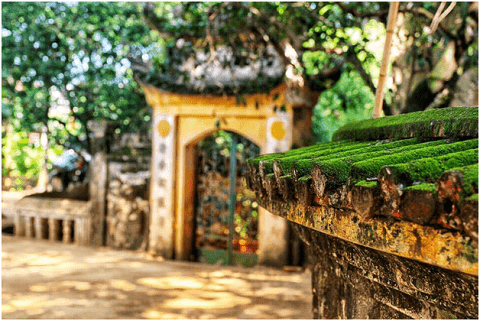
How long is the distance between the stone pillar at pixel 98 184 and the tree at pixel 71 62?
1.87 ft

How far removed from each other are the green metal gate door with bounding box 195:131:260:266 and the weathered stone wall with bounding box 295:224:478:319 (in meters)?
5.53

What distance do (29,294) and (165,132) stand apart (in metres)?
3.05

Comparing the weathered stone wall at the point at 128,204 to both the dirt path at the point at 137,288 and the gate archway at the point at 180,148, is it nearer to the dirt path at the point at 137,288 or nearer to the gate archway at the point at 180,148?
the dirt path at the point at 137,288

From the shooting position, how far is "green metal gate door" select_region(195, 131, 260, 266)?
762 cm

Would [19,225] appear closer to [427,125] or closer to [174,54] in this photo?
[174,54]

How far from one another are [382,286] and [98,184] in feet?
24.9

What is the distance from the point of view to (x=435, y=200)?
2.97 ft

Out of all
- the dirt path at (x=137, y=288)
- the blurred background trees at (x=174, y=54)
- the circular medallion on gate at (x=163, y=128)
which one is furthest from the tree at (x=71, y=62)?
the dirt path at (x=137, y=288)

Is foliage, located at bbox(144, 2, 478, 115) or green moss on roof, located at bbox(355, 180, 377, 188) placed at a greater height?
foliage, located at bbox(144, 2, 478, 115)

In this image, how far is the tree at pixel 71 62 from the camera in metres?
8.98

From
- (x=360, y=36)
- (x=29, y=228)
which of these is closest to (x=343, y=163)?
(x=360, y=36)

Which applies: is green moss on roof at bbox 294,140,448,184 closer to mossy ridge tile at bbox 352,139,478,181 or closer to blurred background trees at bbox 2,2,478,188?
mossy ridge tile at bbox 352,139,478,181

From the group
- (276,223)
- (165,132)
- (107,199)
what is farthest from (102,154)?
(276,223)

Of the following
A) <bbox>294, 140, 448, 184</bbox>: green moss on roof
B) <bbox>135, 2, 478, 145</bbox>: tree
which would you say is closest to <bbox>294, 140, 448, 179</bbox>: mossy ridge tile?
<bbox>294, 140, 448, 184</bbox>: green moss on roof
